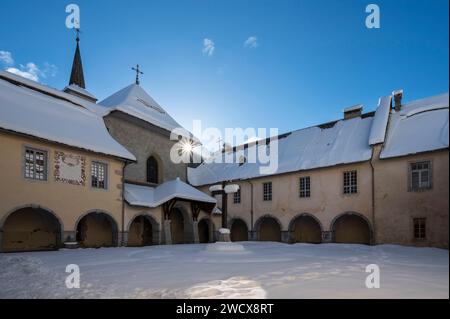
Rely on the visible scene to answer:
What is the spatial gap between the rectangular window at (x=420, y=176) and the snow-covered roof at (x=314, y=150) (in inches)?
87.4

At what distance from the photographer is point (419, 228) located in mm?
15336

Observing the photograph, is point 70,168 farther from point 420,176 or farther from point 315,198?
point 420,176

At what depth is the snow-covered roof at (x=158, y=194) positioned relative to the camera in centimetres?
1828

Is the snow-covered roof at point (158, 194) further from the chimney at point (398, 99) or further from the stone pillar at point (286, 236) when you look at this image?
the chimney at point (398, 99)

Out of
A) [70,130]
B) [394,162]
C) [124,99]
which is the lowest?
[394,162]

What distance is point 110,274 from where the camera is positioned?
7176 millimetres

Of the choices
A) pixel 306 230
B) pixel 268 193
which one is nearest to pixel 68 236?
pixel 268 193

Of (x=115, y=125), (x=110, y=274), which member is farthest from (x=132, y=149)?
(x=110, y=274)

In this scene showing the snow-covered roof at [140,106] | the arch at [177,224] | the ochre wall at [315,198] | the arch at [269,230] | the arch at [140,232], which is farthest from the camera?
the arch at [269,230]

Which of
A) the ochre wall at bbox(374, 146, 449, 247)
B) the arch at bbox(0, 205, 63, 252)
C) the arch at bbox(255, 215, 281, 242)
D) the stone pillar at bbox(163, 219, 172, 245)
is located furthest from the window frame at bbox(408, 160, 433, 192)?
the arch at bbox(0, 205, 63, 252)

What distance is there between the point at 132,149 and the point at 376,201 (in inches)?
600

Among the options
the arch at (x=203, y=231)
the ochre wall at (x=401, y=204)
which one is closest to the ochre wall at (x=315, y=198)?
the ochre wall at (x=401, y=204)
